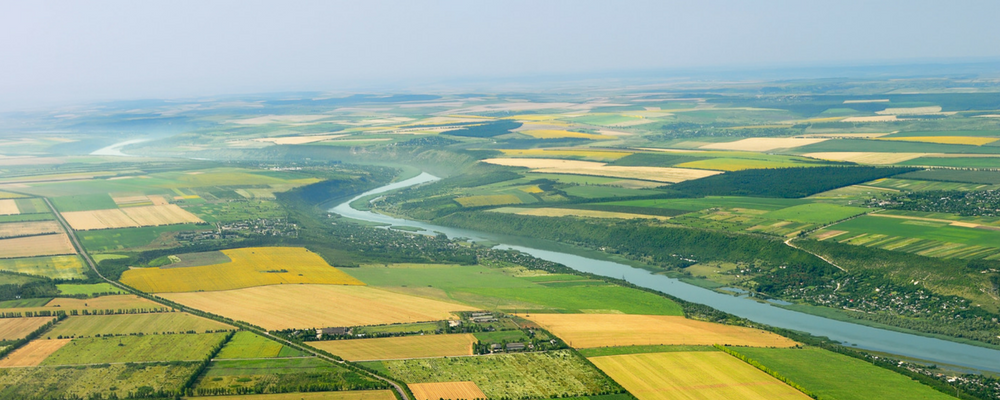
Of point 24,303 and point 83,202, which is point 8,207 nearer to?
point 83,202

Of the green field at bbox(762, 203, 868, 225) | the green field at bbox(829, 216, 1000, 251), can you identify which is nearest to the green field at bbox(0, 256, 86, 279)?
the green field at bbox(762, 203, 868, 225)

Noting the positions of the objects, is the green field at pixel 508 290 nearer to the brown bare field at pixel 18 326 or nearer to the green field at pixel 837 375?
the green field at pixel 837 375

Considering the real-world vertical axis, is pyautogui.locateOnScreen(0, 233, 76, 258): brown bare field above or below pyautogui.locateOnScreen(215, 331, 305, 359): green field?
above

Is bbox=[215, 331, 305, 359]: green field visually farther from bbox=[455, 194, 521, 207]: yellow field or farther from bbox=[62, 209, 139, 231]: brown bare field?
bbox=[455, 194, 521, 207]: yellow field

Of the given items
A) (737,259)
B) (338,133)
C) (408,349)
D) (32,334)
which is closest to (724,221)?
(737,259)

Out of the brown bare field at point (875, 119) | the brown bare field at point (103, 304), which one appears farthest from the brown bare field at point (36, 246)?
the brown bare field at point (875, 119)

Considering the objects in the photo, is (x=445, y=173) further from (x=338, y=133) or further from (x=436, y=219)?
(x=338, y=133)

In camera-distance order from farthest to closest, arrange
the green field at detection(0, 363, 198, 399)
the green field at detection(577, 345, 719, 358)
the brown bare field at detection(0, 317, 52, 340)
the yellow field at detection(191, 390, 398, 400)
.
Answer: the brown bare field at detection(0, 317, 52, 340), the green field at detection(577, 345, 719, 358), the green field at detection(0, 363, 198, 399), the yellow field at detection(191, 390, 398, 400)
